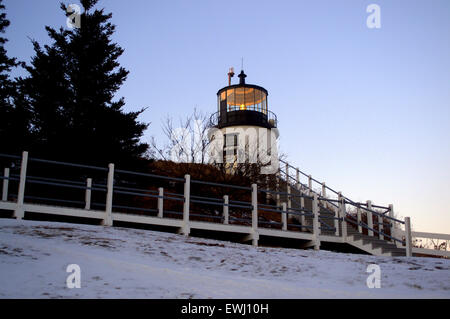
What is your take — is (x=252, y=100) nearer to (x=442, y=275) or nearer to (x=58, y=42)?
(x=58, y=42)

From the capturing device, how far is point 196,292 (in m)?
6.48

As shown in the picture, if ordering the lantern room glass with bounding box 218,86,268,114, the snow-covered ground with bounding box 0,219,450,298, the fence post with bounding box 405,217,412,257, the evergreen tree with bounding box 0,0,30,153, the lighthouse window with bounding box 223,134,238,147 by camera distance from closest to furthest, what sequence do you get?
1. the snow-covered ground with bounding box 0,219,450,298
2. the fence post with bounding box 405,217,412,257
3. the evergreen tree with bounding box 0,0,30,153
4. the lighthouse window with bounding box 223,134,238,147
5. the lantern room glass with bounding box 218,86,268,114

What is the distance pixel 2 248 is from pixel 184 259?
3.46m

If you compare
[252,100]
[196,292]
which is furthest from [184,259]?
[252,100]

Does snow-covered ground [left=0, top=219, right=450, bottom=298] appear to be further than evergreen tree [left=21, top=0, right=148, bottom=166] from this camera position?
No

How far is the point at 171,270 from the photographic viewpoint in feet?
25.0

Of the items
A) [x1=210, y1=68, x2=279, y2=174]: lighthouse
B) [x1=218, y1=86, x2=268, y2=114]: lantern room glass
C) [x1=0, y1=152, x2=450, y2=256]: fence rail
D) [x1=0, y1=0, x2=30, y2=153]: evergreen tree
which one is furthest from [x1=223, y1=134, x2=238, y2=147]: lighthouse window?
[x1=0, y1=0, x2=30, y2=153]: evergreen tree

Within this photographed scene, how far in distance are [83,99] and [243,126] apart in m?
11.4

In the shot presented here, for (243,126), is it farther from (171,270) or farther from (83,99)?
(171,270)

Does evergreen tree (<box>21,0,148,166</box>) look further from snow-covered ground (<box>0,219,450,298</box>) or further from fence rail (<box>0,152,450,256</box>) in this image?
snow-covered ground (<box>0,219,450,298</box>)

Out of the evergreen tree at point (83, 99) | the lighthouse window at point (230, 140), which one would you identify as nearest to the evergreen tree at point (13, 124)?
the evergreen tree at point (83, 99)

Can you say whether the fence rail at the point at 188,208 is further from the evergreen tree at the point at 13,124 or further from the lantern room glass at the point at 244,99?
the lantern room glass at the point at 244,99

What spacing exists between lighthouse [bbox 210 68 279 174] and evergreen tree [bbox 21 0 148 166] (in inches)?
265

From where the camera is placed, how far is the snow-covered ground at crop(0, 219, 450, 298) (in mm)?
6320
